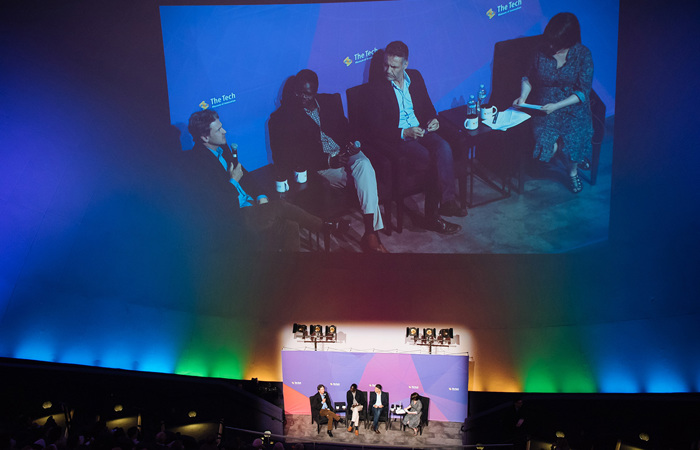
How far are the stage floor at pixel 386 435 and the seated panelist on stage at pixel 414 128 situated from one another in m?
3.15

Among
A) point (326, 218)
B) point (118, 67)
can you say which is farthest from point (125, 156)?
point (326, 218)

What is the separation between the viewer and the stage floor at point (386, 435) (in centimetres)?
902

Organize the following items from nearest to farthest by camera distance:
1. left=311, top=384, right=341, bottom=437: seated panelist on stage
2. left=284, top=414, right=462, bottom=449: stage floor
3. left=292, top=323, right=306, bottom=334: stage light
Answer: left=284, top=414, right=462, bottom=449: stage floor → left=311, top=384, right=341, bottom=437: seated panelist on stage → left=292, top=323, right=306, bottom=334: stage light

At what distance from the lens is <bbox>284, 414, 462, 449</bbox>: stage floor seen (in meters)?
9.02

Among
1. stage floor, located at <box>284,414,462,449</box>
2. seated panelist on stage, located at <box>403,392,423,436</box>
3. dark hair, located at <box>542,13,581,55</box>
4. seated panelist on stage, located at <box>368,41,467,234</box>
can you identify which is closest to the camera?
dark hair, located at <box>542,13,581,55</box>

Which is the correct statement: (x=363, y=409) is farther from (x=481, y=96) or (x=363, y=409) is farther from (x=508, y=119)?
(x=481, y=96)

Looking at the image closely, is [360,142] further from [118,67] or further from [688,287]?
[688,287]

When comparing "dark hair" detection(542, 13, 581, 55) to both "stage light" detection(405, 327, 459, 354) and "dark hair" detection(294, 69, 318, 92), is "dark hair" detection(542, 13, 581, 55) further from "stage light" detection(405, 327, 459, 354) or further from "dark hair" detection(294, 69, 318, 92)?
"stage light" detection(405, 327, 459, 354)

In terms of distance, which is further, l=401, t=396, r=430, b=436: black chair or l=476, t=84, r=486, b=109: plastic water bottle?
l=401, t=396, r=430, b=436: black chair

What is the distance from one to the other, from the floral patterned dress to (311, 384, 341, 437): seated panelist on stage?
4.98 m

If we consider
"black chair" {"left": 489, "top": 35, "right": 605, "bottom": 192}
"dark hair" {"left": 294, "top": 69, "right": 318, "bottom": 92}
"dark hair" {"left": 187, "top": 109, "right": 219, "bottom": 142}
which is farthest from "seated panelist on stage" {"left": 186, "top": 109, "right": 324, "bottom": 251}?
"black chair" {"left": 489, "top": 35, "right": 605, "bottom": 192}

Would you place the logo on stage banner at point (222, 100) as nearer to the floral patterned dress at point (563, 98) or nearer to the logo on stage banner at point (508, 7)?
the logo on stage banner at point (508, 7)

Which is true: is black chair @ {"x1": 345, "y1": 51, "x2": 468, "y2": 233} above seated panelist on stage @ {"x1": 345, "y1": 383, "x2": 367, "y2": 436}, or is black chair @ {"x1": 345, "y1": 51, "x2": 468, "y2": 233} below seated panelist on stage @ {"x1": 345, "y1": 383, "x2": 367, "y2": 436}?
above

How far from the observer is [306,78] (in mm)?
9023
